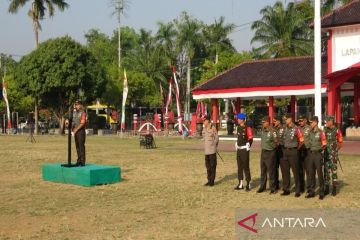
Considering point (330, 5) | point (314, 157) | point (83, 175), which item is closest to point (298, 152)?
point (314, 157)

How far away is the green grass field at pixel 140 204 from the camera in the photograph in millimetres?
7922

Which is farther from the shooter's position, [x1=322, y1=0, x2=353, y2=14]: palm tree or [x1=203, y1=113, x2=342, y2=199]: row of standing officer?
[x1=322, y1=0, x2=353, y2=14]: palm tree

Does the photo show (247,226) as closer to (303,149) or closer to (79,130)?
(303,149)

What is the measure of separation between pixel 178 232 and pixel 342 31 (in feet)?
71.0

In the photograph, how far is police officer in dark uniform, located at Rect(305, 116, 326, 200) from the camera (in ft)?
34.5

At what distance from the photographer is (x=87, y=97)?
43.1 m

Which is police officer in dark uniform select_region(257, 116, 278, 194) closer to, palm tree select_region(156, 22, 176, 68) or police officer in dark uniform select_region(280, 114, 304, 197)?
police officer in dark uniform select_region(280, 114, 304, 197)

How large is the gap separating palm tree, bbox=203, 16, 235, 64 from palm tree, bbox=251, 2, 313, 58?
7956 mm

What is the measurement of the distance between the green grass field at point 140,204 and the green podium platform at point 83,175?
0.89 ft

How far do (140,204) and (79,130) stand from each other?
14.0 ft

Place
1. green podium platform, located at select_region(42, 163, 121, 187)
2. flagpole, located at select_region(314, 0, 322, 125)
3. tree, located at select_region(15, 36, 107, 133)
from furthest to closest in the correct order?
1. tree, located at select_region(15, 36, 107, 133)
2. flagpole, located at select_region(314, 0, 322, 125)
3. green podium platform, located at select_region(42, 163, 121, 187)

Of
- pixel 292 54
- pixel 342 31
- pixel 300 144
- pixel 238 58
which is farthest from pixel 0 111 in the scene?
pixel 300 144

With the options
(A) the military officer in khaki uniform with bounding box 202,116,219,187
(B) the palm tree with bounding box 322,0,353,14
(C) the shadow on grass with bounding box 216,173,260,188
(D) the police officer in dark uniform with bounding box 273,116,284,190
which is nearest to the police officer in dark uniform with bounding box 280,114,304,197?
(D) the police officer in dark uniform with bounding box 273,116,284,190

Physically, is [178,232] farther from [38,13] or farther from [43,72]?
[38,13]
